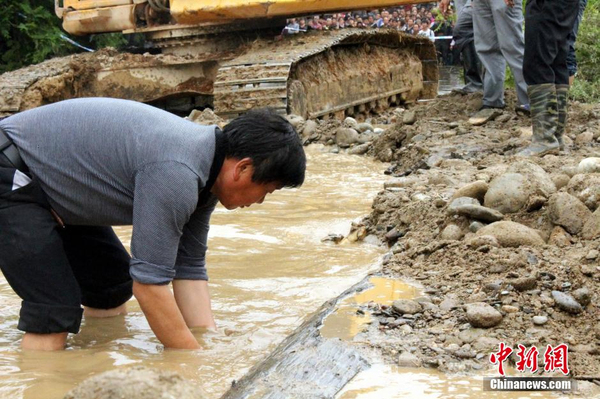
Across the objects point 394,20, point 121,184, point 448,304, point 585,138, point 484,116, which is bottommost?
point 394,20

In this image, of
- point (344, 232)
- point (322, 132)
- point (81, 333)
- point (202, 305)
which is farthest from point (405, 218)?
point (322, 132)

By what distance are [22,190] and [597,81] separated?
9.80m

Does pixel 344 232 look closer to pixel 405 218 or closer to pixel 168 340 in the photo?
pixel 405 218

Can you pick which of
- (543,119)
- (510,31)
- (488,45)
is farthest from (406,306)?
(488,45)

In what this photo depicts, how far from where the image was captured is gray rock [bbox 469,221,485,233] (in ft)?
15.6

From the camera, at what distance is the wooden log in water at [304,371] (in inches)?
112

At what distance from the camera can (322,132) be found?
10211mm

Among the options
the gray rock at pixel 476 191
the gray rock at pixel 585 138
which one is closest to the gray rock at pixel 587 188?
the gray rock at pixel 476 191

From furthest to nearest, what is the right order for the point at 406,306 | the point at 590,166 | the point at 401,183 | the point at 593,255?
the point at 401,183, the point at 590,166, the point at 593,255, the point at 406,306

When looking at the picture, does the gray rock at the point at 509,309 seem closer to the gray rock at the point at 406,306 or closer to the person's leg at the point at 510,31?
the gray rock at the point at 406,306

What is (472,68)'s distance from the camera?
10062 mm

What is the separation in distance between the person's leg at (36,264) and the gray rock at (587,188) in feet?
8.37

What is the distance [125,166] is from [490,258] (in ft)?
5.61

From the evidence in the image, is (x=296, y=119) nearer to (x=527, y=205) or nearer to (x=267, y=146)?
(x=527, y=205)
